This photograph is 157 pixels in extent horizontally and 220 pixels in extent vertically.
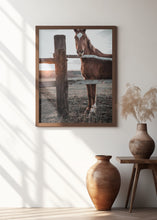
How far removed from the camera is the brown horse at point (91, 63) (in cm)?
408

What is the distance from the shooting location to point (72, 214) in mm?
3711

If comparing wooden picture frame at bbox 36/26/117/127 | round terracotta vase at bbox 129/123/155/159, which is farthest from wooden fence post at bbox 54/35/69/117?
round terracotta vase at bbox 129/123/155/159

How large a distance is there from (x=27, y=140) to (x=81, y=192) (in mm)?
900

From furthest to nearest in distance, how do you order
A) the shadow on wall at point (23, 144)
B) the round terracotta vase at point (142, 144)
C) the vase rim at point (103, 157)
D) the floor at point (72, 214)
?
1. the shadow on wall at point (23, 144)
2. the vase rim at point (103, 157)
3. the round terracotta vase at point (142, 144)
4. the floor at point (72, 214)

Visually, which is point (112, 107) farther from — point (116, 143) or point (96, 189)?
point (96, 189)

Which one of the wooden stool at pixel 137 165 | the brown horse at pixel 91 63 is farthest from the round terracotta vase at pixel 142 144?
the brown horse at pixel 91 63

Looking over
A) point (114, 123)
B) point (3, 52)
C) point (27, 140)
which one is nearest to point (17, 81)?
point (3, 52)

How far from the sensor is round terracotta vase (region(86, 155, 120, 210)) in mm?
3727

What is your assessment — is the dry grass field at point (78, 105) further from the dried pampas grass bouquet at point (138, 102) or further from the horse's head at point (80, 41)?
the horse's head at point (80, 41)

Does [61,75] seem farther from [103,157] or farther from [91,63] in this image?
[103,157]

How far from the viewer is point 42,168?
4.07 m

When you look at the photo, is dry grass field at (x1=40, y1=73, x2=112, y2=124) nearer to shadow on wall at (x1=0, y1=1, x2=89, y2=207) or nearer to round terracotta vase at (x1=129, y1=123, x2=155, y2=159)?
shadow on wall at (x1=0, y1=1, x2=89, y2=207)

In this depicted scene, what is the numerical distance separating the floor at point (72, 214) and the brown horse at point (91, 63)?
119 centimetres

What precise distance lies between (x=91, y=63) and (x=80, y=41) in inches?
11.6
